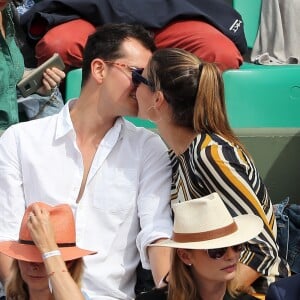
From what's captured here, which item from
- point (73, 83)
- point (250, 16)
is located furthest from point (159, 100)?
point (250, 16)

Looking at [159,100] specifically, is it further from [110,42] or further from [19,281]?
[19,281]

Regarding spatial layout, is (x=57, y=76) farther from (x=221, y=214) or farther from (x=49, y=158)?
(x=221, y=214)

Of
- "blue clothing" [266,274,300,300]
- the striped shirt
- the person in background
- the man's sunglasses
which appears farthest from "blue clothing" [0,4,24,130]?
"blue clothing" [266,274,300,300]

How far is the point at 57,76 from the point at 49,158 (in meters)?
0.79

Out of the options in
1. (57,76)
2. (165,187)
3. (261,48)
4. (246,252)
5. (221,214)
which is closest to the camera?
(221,214)

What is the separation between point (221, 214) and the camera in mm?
2051

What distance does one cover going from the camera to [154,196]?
99.5 inches

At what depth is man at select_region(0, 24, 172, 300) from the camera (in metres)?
2.48

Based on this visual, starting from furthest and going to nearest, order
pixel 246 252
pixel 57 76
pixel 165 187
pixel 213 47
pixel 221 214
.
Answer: pixel 213 47 → pixel 57 76 → pixel 165 187 → pixel 246 252 → pixel 221 214

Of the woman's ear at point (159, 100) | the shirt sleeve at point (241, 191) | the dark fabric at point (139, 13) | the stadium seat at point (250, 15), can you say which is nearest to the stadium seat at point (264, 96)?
the dark fabric at point (139, 13)

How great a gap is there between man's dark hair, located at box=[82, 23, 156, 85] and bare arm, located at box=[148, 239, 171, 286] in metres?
0.67

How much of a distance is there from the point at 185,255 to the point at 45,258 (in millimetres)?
347

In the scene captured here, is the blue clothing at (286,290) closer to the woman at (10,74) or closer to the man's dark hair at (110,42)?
the man's dark hair at (110,42)

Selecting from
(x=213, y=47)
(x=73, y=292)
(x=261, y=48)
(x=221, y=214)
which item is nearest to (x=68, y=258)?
(x=73, y=292)
